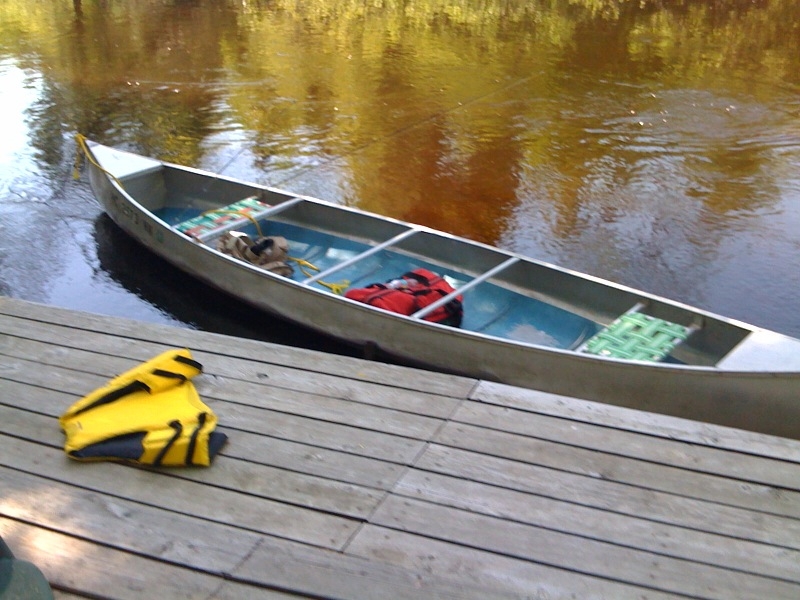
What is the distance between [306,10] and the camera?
57.9ft

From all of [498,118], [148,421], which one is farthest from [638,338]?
[498,118]

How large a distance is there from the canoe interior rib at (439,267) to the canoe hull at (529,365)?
0.25m

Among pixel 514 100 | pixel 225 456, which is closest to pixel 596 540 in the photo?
pixel 225 456

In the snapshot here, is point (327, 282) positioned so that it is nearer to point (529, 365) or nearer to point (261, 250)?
point (261, 250)

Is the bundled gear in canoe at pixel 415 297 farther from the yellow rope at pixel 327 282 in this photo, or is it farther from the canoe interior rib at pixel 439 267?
the yellow rope at pixel 327 282

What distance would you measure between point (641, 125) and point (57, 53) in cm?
1042

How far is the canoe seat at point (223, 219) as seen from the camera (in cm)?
598

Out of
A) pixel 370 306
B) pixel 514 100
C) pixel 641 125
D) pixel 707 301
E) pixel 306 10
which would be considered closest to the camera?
pixel 370 306

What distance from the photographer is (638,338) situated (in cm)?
436

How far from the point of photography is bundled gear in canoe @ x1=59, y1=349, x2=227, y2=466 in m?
2.74

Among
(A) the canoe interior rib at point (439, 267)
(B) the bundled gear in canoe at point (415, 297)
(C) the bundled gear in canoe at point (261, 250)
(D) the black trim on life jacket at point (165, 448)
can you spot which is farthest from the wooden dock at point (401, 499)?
(C) the bundled gear in canoe at point (261, 250)

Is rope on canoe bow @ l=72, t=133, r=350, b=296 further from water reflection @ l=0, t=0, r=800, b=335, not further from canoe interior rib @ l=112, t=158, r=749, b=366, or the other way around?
water reflection @ l=0, t=0, r=800, b=335

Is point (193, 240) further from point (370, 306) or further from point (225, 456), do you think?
point (225, 456)

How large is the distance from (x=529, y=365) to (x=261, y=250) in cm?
239
